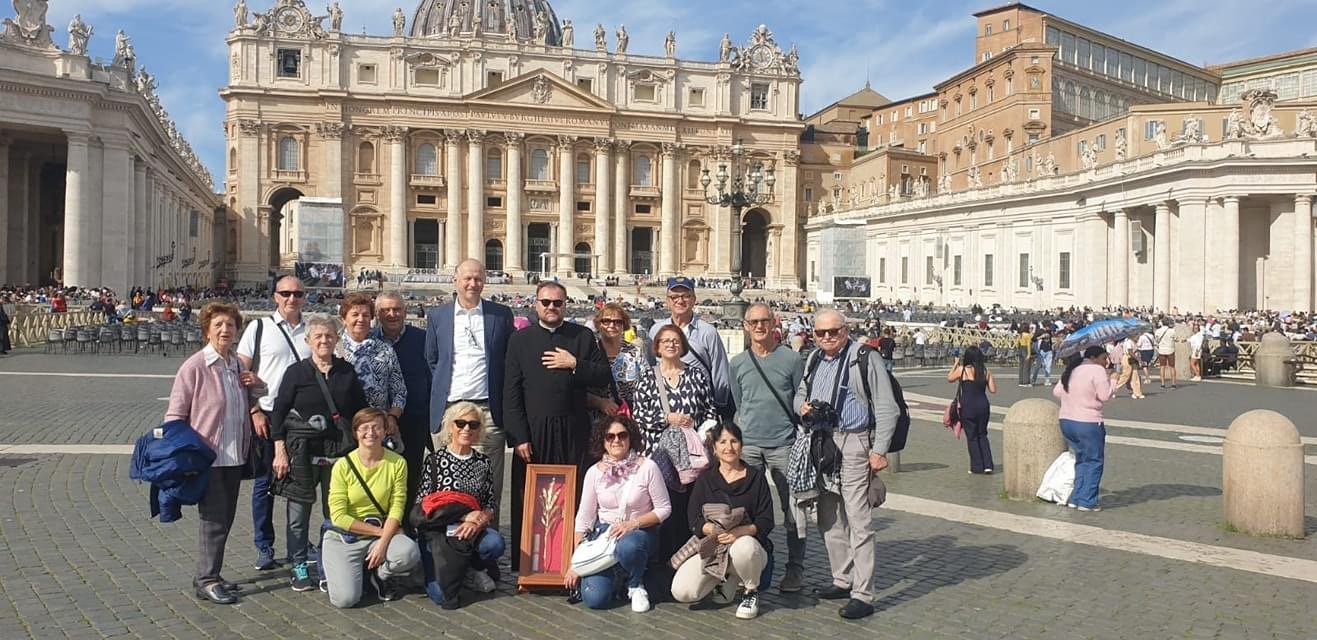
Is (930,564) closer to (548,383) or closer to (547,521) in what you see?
(547,521)

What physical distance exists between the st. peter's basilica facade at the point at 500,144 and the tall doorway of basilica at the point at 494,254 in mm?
157

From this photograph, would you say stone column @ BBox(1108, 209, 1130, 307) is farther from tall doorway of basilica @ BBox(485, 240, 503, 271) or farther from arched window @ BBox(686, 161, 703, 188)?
tall doorway of basilica @ BBox(485, 240, 503, 271)

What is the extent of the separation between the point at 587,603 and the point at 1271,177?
3701 cm

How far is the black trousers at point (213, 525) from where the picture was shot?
19.8ft

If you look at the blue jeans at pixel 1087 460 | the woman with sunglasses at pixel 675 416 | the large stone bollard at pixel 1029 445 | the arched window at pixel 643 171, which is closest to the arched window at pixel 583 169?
the arched window at pixel 643 171

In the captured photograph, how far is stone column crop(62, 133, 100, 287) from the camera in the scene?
101 ft

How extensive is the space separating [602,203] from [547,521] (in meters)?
69.1

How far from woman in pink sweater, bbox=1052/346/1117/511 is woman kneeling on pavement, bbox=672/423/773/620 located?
14.2ft

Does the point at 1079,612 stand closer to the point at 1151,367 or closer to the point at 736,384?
the point at 736,384

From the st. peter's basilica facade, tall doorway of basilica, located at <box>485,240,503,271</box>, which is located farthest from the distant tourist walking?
tall doorway of basilica, located at <box>485,240,503,271</box>

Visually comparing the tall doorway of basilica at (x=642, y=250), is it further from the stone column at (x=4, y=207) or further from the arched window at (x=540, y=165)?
the stone column at (x=4, y=207)

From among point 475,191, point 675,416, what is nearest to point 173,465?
point 675,416

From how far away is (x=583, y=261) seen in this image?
7588 cm

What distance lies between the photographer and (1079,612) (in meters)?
6.16
